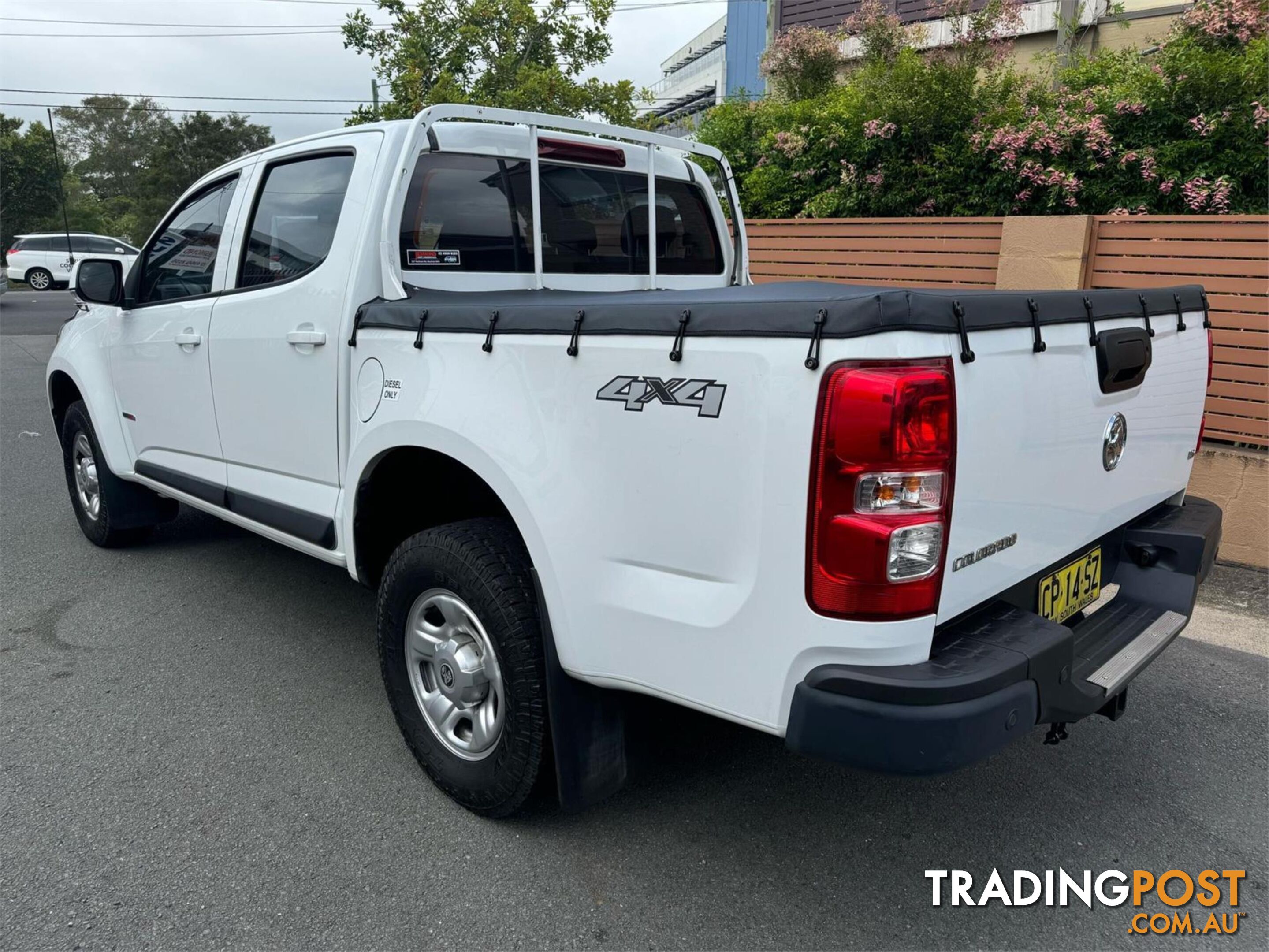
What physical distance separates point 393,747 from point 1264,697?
3.23m

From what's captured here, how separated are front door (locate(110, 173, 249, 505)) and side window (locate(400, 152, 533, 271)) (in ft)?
3.41

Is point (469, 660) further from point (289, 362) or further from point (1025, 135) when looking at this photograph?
point (1025, 135)

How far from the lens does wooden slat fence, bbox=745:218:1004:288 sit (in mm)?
6340

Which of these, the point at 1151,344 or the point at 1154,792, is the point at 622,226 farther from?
the point at 1154,792

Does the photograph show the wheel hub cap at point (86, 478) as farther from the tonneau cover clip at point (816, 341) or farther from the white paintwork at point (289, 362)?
the tonneau cover clip at point (816, 341)

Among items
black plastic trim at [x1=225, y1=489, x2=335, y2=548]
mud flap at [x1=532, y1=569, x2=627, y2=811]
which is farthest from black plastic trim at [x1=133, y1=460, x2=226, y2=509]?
mud flap at [x1=532, y1=569, x2=627, y2=811]

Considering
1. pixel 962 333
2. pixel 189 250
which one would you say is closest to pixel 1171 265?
pixel 962 333

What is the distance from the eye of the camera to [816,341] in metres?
1.81

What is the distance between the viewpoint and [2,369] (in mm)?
12414

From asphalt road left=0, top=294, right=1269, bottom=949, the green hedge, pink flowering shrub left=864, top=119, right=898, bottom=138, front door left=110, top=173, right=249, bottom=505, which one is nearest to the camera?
asphalt road left=0, top=294, right=1269, bottom=949

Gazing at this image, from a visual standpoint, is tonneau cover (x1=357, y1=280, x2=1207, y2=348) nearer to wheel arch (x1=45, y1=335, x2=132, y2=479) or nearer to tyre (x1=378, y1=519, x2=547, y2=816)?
tyre (x1=378, y1=519, x2=547, y2=816)

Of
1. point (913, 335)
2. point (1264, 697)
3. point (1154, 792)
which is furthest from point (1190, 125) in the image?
point (913, 335)

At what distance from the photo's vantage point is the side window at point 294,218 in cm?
327

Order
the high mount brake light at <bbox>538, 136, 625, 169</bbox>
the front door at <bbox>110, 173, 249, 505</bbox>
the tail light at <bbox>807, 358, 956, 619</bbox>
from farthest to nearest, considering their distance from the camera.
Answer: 1. the front door at <bbox>110, 173, 249, 505</bbox>
2. the high mount brake light at <bbox>538, 136, 625, 169</bbox>
3. the tail light at <bbox>807, 358, 956, 619</bbox>
